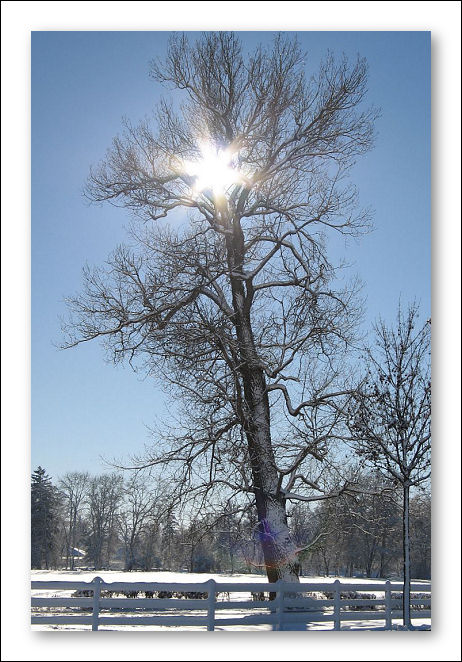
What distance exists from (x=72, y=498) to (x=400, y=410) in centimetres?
288

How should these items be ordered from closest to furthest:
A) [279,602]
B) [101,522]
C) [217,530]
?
1. [101,522]
2. [279,602]
3. [217,530]

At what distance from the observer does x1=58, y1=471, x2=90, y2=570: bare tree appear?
532 centimetres

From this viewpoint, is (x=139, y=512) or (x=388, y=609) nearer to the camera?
(x=388, y=609)

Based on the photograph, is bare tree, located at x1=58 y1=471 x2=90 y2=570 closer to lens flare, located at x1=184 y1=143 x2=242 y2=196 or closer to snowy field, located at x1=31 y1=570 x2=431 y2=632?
snowy field, located at x1=31 y1=570 x2=431 y2=632

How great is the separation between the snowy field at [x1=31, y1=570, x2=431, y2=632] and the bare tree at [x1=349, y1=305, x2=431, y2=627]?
0.38m

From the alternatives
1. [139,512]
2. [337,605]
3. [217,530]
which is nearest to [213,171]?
[139,512]

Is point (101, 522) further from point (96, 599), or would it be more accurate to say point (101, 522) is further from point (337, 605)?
point (337, 605)

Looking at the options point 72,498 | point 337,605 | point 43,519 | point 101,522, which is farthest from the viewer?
point 337,605

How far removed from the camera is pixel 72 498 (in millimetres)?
5387

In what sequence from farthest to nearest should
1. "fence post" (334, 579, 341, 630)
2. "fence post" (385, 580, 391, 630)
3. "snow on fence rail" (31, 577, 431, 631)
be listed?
"fence post" (334, 579, 341, 630), "fence post" (385, 580, 391, 630), "snow on fence rail" (31, 577, 431, 631)

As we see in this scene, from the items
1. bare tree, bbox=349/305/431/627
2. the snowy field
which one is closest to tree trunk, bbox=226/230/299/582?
the snowy field

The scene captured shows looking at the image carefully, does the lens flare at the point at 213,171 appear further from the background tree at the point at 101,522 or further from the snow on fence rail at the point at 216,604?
the snow on fence rail at the point at 216,604
